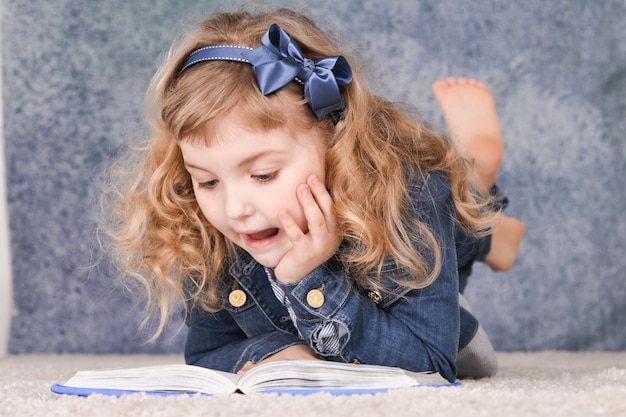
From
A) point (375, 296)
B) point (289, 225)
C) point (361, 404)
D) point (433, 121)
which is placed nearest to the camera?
point (361, 404)

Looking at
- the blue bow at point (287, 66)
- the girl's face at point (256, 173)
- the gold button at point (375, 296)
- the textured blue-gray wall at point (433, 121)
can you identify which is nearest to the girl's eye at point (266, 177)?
the girl's face at point (256, 173)

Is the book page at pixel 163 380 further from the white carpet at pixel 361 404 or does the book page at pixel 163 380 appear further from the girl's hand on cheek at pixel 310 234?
the girl's hand on cheek at pixel 310 234

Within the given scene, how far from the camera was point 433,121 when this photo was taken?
6.47ft

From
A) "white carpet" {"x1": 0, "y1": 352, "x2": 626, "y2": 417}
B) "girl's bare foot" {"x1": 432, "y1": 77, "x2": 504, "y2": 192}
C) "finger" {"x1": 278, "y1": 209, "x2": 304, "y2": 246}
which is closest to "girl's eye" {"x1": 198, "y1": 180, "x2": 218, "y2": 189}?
"finger" {"x1": 278, "y1": 209, "x2": 304, "y2": 246}

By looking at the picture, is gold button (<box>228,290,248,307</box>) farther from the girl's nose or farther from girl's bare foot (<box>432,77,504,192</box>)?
girl's bare foot (<box>432,77,504,192</box>)

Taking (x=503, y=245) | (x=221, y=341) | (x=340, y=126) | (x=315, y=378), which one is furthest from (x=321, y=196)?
(x=503, y=245)

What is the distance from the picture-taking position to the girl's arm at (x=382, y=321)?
1146mm

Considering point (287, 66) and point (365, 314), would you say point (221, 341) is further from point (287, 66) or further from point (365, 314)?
point (287, 66)

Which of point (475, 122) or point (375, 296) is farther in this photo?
point (475, 122)

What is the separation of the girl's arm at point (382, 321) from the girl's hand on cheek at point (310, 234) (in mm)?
19

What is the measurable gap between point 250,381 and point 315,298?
0.20m

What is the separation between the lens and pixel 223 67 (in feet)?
3.91

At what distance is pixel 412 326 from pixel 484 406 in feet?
1.15

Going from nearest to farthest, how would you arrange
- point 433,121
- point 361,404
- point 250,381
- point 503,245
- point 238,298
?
point 361,404 → point 250,381 → point 238,298 → point 503,245 → point 433,121
